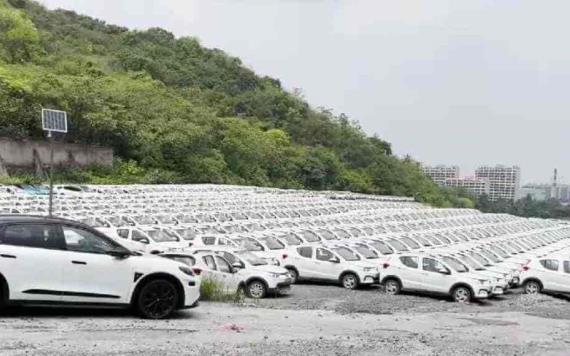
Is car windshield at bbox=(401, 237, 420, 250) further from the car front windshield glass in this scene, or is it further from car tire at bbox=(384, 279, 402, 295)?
car tire at bbox=(384, 279, 402, 295)

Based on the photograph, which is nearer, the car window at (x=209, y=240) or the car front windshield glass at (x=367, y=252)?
the car window at (x=209, y=240)

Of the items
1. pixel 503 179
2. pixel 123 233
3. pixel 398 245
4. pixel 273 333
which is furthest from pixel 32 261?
pixel 503 179

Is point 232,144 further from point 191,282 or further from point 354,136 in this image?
point 191,282

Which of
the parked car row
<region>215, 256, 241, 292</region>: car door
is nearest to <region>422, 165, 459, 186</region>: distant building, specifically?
the parked car row

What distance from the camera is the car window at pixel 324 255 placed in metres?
23.0

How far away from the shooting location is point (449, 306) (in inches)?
731

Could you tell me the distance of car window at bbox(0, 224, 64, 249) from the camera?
384 inches

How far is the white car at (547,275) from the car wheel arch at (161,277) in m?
16.6

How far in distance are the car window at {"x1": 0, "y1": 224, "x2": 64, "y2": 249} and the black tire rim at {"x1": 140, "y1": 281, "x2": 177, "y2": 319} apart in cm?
140

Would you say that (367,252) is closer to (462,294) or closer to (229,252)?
(462,294)

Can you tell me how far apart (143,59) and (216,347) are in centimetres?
10133

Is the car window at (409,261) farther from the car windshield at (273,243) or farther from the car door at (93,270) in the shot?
the car door at (93,270)

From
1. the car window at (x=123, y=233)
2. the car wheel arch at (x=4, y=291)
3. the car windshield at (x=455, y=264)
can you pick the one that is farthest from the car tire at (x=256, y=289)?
the car wheel arch at (x=4, y=291)

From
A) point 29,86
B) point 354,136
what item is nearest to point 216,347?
point 29,86
